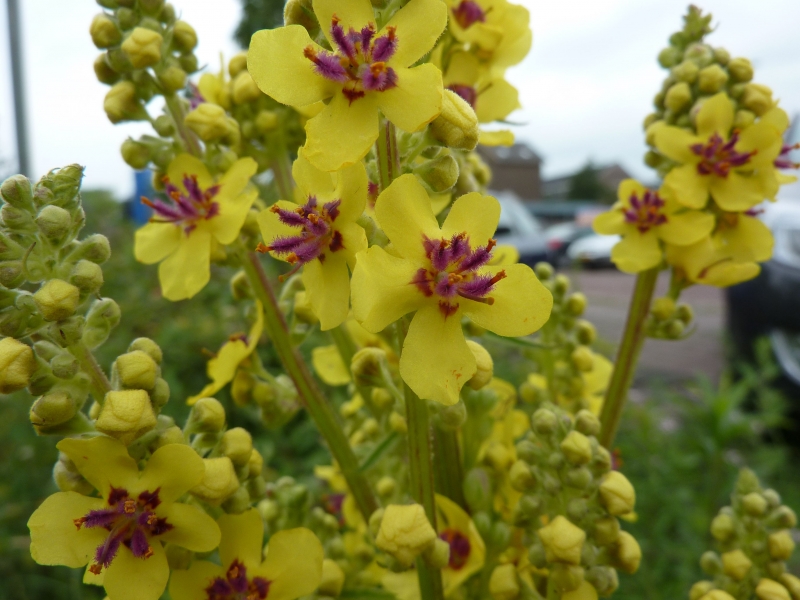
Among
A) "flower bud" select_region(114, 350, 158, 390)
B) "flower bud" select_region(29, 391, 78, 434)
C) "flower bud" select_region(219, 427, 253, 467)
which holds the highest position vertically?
"flower bud" select_region(114, 350, 158, 390)

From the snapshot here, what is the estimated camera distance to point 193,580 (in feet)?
2.28

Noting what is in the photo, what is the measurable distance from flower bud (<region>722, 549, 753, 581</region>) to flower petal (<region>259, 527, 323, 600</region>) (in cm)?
58

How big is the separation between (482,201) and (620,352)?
0.57 metres

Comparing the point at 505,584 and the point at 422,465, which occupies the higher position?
the point at 422,465

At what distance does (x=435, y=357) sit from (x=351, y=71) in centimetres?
29

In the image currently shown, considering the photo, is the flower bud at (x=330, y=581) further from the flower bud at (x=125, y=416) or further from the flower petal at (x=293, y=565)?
the flower bud at (x=125, y=416)

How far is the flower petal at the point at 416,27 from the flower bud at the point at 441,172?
99 mm

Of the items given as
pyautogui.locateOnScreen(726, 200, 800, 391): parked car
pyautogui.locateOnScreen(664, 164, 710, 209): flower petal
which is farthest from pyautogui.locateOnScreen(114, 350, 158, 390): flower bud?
pyautogui.locateOnScreen(726, 200, 800, 391): parked car

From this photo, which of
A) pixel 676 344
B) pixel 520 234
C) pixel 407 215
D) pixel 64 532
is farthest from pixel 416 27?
pixel 520 234

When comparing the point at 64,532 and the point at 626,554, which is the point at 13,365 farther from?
the point at 626,554

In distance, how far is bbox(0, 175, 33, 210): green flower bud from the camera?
25.0 inches

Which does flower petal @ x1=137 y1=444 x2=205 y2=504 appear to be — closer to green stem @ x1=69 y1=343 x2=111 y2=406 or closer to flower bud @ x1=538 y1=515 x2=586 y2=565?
green stem @ x1=69 y1=343 x2=111 y2=406

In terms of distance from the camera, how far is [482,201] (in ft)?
2.11

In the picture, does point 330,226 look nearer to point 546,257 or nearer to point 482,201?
point 482,201
